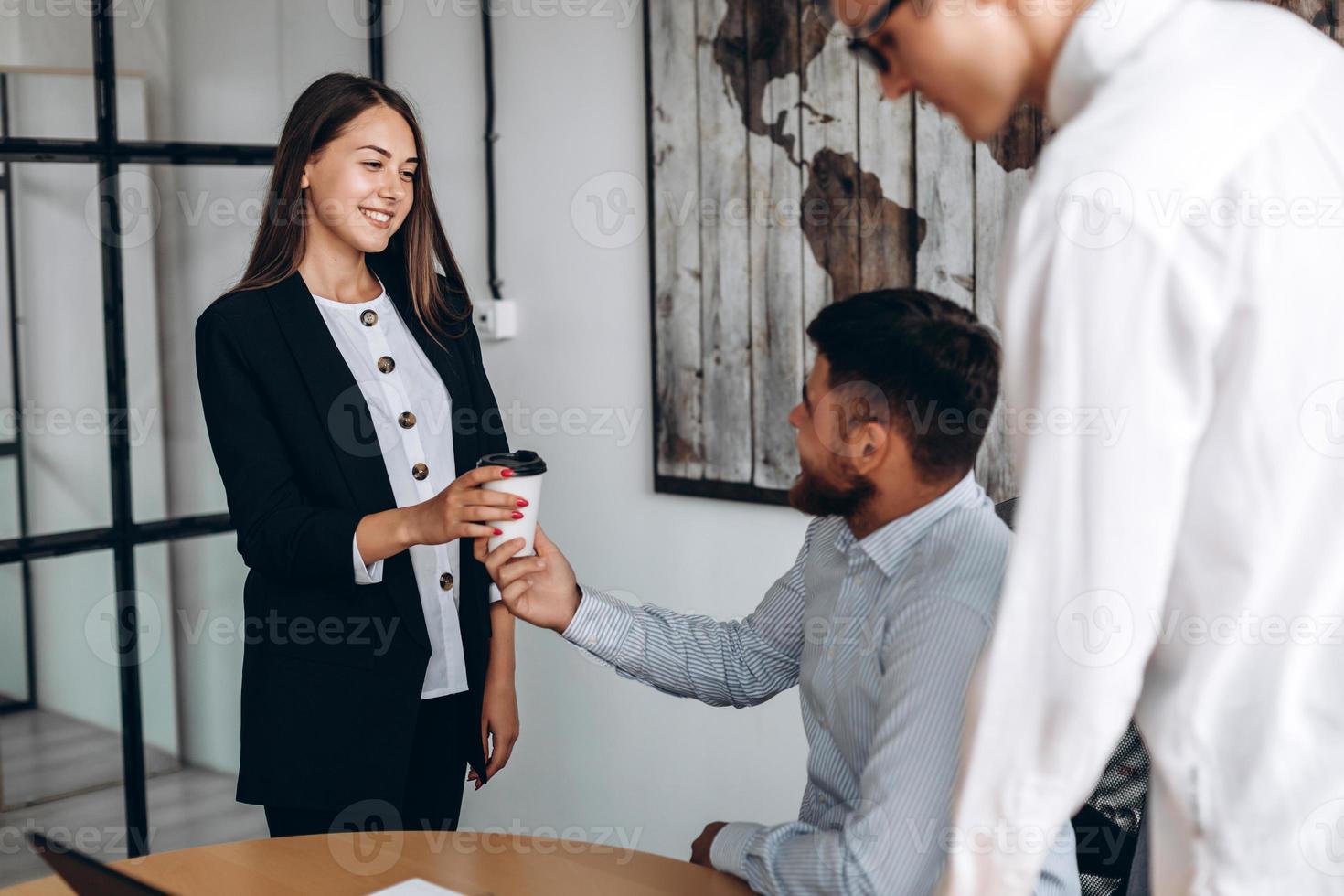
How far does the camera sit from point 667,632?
5.10 feet

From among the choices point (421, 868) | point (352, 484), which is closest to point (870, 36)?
point (421, 868)

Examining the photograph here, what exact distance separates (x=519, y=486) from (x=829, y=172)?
1.15 metres

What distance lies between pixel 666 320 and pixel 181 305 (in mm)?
1096

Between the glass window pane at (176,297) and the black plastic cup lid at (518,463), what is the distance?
5.22 ft

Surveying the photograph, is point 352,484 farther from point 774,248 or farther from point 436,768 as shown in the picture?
point 774,248

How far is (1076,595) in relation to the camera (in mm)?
742

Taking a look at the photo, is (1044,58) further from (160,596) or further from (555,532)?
(160,596)

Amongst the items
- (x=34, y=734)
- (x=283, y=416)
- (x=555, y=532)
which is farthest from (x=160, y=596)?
→ (x=283, y=416)

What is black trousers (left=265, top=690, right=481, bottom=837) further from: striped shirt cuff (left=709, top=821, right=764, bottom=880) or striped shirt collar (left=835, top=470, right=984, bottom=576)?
striped shirt collar (left=835, top=470, right=984, bottom=576)

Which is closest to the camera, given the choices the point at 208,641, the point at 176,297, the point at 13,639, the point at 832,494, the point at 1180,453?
the point at 1180,453

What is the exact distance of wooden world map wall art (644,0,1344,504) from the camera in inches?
85.2

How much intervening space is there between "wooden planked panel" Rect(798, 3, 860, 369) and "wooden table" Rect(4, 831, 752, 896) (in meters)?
1.27

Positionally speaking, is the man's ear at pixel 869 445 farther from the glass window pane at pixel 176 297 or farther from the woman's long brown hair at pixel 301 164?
the glass window pane at pixel 176 297

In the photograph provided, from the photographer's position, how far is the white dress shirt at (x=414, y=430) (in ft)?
6.18
